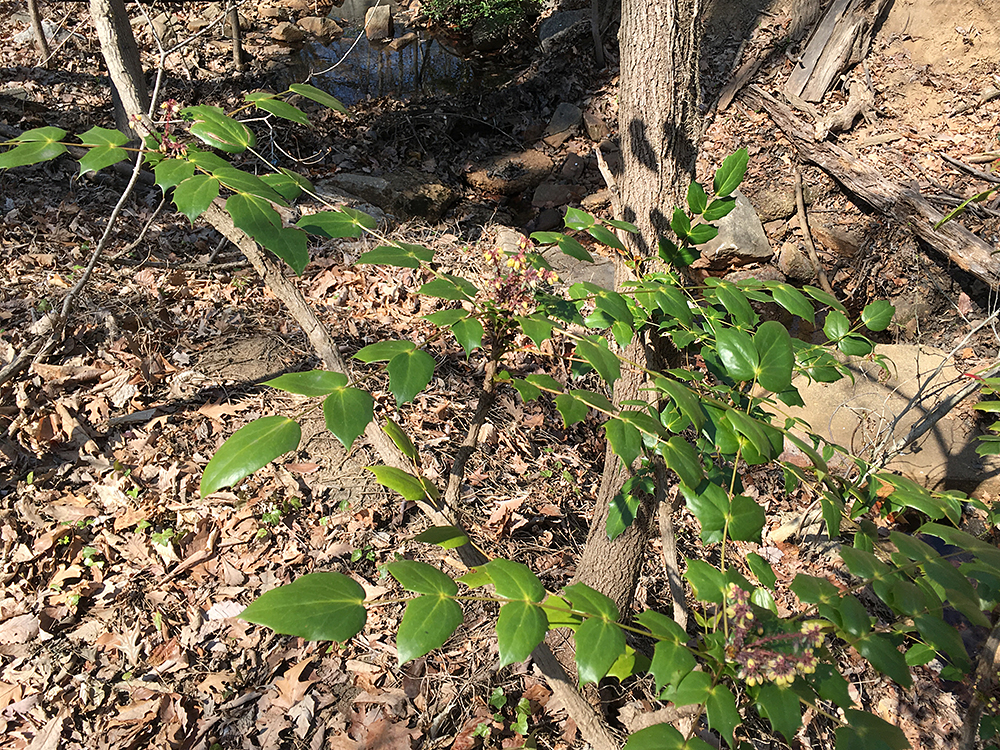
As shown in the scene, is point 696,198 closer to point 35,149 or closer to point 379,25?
point 35,149

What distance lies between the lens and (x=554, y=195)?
22.6 ft

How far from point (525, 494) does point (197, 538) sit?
1.58 m

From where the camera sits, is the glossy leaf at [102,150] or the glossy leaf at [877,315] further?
the glossy leaf at [877,315]

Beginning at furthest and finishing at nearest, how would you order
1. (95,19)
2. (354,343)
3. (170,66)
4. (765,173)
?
(170,66) → (765,173) → (95,19) → (354,343)

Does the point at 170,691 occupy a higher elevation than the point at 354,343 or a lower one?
lower

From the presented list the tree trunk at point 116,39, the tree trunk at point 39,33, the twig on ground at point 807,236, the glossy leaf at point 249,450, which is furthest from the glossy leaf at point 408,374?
the tree trunk at point 39,33

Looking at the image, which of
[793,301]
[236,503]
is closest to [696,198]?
[793,301]

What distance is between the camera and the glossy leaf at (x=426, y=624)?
0.81 metres

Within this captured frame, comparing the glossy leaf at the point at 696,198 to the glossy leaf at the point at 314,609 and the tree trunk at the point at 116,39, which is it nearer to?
the glossy leaf at the point at 314,609

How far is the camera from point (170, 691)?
2.15 metres

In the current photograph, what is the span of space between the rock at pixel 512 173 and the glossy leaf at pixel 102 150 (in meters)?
5.98

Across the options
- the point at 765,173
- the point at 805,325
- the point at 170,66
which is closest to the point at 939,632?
the point at 805,325

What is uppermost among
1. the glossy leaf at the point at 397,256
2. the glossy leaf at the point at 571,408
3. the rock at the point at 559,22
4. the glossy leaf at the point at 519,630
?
the rock at the point at 559,22

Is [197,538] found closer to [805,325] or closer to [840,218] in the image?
[805,325]
